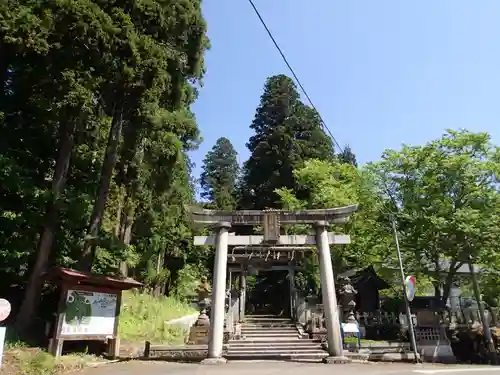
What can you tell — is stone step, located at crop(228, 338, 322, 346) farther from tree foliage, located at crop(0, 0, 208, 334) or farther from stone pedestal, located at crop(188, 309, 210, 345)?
tree foliage, located at crop(0, 0, 208, 334)

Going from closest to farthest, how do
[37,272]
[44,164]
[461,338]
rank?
[37,272] < [44,164] < [461,338]

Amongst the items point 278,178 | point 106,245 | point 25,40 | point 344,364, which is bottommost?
point 344,364

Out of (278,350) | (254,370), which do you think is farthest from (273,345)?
(254,370)

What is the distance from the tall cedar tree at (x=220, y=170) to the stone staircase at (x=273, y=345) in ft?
91.7

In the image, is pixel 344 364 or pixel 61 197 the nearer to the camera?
pixel 344 364

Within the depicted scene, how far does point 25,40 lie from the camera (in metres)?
10.0

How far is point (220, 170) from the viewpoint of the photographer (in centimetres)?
4953

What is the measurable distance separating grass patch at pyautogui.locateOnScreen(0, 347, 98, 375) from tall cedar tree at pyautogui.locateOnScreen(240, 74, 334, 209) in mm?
19704

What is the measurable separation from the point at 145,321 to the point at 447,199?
1338cm

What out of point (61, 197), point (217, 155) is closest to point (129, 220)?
point (61, 197)

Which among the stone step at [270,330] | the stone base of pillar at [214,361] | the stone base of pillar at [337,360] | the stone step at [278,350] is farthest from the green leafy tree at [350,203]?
the stone base of pillar at [214,361]

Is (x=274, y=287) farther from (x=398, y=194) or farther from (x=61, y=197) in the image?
(x=61, y=197)

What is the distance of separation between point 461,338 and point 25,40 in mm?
21115

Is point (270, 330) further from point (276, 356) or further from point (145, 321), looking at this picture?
point (145, 321)
